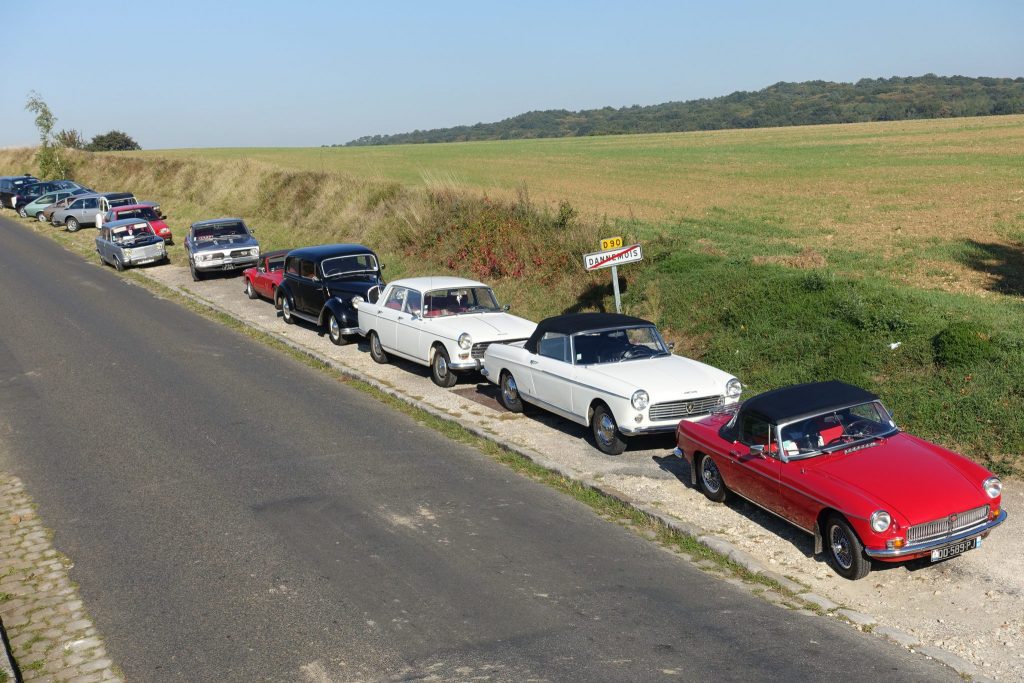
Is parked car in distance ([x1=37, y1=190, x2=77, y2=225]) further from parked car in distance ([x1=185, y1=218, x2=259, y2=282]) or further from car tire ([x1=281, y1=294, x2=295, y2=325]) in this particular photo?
car tire ([x1=281, y1=294, x2=295, y2=325])

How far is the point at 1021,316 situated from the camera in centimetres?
1406

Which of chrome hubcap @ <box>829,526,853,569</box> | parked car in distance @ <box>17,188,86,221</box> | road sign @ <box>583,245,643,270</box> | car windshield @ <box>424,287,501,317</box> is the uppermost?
parked car in distance @ <box>17,188,86,221</box>

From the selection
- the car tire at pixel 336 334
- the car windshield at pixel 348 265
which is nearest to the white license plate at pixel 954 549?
the car tire at pixel 336 334

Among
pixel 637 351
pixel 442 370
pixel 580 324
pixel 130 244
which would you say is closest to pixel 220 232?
pixel 130 244

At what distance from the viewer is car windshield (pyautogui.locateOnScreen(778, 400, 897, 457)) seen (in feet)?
30.5

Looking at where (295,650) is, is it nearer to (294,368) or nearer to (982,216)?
(294,368)

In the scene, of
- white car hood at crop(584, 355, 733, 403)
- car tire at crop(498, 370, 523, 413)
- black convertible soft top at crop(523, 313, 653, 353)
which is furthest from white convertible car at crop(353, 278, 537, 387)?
white car hood at crop(584, 355, 733, 403)

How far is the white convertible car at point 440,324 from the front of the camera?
15.4 m

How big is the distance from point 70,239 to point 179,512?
32.8 metres

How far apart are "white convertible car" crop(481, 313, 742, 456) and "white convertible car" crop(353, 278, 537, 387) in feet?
3.53

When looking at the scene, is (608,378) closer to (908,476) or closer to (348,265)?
(908,476)

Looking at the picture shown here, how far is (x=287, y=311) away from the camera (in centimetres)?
2147

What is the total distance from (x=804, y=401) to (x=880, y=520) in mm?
1792

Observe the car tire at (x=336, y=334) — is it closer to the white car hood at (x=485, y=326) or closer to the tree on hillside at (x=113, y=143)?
the white car hood at (x=485, y=326)
